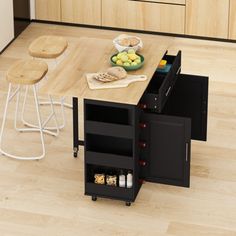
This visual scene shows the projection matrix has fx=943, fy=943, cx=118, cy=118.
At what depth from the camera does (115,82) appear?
6191mm

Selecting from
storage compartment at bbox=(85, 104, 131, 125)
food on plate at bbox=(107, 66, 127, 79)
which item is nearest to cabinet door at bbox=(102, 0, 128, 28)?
food on plate at bbox=(107, 66, 127, 79)

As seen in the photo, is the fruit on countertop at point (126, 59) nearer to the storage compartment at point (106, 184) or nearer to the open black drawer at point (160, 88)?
the open black drawer at point (160, 88)

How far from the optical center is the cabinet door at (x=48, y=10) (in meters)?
8.99

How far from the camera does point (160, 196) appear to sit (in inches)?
253

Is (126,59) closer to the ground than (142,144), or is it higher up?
higher up

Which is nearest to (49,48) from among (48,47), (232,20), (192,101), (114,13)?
(48,47)

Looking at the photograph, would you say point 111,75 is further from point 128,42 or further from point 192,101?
point 192,101

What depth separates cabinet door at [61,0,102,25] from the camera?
888cm

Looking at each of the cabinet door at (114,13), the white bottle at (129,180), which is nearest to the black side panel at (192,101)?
the white bottle at (129,180)

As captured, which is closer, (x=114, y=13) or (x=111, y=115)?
(x=111, y=115)

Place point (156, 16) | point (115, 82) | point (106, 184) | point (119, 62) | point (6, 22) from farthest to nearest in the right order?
1. point (156, 16)
2. point (6, 22)
3. point (119, 62)
4. point (106, 184)
5. point (115, 82)

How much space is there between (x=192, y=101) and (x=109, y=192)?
0.98 m

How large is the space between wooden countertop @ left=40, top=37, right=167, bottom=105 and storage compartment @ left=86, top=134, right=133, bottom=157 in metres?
0.33

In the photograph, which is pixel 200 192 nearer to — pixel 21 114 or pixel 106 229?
pixel 106 229
